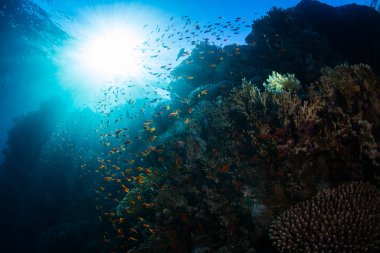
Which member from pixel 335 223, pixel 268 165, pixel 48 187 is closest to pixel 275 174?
pixel 268 165

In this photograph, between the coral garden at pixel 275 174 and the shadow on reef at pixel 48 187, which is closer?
the coral garden at pixel 275 174

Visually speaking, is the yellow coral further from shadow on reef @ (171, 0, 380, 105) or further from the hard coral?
the hard coral

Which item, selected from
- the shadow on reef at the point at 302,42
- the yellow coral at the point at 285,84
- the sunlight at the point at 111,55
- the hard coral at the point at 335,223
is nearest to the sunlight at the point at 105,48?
the sunlight at the point at 111,55

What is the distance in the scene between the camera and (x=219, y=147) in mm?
8328

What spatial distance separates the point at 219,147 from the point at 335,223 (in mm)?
4890

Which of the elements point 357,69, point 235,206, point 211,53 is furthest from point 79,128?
point 357,69

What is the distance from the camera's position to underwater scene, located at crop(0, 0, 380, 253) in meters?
4.98

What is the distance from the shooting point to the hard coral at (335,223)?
3.39 metres

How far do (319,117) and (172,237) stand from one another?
213 inches

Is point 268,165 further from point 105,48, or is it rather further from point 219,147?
point 105,48

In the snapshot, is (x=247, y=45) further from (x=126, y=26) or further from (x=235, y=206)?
(x=126, y=26)

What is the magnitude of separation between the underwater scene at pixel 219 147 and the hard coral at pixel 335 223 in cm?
2

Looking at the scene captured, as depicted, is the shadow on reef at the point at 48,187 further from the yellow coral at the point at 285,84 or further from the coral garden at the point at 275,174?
the yellow coral at the point at 285,84

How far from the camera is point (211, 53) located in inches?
605
